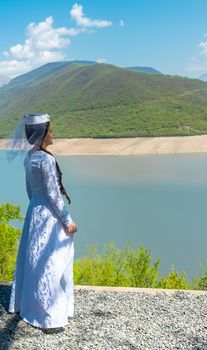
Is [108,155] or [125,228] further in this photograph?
[108,155]

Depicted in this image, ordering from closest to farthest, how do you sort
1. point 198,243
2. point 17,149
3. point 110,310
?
point 17,149
point 110,310
point 198,243

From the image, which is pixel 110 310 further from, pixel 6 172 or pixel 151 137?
pixel 151 137

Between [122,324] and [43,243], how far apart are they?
106 centimetres

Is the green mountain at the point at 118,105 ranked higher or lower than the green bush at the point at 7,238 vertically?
higher

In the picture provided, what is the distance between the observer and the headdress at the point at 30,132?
3799 millimetres

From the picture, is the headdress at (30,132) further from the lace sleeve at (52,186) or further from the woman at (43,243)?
the lace sleeve at (52,186)

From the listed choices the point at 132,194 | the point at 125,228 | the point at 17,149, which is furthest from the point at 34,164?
the point at 132,194

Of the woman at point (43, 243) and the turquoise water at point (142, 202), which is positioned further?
the turquoise water at point (142, 202)

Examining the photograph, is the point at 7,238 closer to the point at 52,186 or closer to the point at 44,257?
the point at 44,257

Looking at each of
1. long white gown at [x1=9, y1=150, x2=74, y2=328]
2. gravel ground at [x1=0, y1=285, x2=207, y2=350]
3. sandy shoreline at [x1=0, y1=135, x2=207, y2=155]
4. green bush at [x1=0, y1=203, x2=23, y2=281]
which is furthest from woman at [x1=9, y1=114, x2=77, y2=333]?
sandy shoreline at [x1=0, y1=135, x2=207, y2=155]

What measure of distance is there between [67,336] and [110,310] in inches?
26.6

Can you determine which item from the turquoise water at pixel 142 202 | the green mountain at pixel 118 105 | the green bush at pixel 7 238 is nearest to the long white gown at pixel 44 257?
the turquoise water at pixel 142 202

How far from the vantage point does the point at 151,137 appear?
206 feet

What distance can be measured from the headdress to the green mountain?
59767mm
